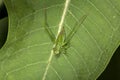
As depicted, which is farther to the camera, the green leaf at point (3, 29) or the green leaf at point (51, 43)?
the green leaf at point (3, 29)

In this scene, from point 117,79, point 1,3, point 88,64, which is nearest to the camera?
point 88,64

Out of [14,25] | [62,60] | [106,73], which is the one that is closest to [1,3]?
[14,25]

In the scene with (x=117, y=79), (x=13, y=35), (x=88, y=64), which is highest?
(x=13, y=35)

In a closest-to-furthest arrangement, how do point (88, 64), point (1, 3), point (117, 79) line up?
point (88, 64) → point (1, 3) → point (117, 79)

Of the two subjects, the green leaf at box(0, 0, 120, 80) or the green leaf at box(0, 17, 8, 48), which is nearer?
the green leaf at box(0, 0, 120, 80)

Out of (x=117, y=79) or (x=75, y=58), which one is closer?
(x=75, y=58)

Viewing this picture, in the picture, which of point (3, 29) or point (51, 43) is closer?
point (51, 43)

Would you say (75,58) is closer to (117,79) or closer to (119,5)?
(119,5)

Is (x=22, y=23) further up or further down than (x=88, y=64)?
further up
